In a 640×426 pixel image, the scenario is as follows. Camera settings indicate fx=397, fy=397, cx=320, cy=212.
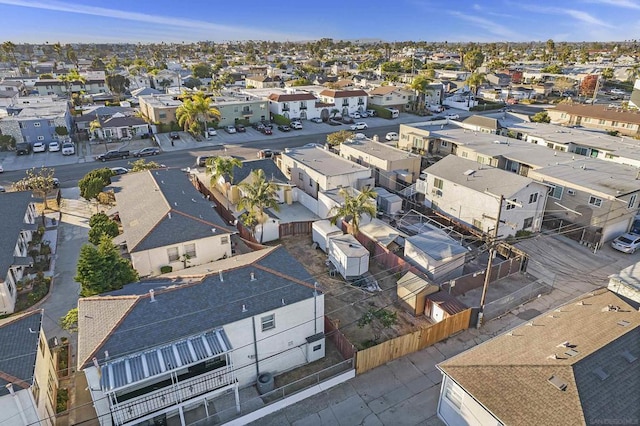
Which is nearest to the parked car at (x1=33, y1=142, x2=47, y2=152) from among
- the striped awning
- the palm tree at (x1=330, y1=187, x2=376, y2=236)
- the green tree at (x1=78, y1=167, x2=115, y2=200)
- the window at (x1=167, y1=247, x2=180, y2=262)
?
the green tree at (x1=78, y1=167, x2=115, y2=200)

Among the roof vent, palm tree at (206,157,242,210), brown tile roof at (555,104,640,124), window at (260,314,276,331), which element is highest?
brown tile roof at (555,104,640,124)

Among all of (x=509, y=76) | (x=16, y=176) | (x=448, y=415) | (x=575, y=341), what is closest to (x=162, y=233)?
(x=448, y=415)

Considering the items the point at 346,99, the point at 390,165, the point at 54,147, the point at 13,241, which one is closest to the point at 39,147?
the point at 54,147

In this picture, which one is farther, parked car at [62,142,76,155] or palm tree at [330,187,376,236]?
parked car at [62,142,76,155]

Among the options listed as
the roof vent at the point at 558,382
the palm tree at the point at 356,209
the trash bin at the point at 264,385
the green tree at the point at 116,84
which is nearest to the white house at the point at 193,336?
the trash bin at the point at 264,385

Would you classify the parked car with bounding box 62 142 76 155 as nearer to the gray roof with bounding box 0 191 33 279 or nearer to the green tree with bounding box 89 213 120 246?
the gray roof with bounding box 0 191 33 279

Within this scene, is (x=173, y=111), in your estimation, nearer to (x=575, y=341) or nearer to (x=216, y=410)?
(x=216, y=410)
